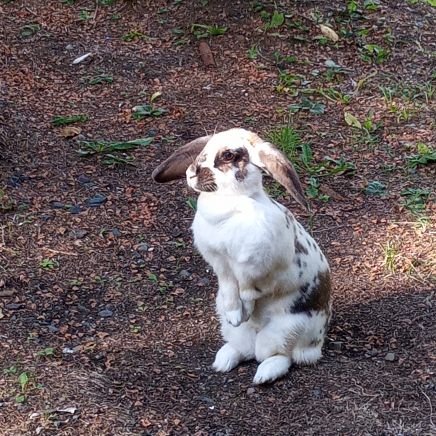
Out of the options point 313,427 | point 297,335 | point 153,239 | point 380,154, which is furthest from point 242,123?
point 313,427

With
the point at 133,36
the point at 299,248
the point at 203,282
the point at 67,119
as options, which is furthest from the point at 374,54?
the point at 299,248

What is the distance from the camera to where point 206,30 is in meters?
6.96

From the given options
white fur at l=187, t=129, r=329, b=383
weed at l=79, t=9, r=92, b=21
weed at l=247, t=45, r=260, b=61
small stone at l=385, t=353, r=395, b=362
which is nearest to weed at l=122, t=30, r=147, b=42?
weed at l=79, t=9, r=92, b=21

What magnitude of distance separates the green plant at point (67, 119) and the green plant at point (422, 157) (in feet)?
7.04

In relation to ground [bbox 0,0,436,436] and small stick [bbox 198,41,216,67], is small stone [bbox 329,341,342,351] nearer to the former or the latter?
ground [bbox 0,0,436,436]

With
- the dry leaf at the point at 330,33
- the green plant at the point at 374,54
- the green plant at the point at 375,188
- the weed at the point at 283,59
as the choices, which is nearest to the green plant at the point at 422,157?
the green plant at the point at 375,188

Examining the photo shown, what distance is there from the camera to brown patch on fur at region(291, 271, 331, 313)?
13.3ft

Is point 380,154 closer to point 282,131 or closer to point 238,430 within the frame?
point 282,131

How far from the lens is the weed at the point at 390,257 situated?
16.2ft

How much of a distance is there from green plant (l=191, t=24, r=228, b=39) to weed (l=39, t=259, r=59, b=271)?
8.81ft

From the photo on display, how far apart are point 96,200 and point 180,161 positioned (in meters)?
1.57

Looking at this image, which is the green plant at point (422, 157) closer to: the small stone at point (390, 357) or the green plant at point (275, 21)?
the green plant at point (275, 21)

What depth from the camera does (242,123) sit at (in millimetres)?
6191

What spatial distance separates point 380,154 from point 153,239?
1718mm
